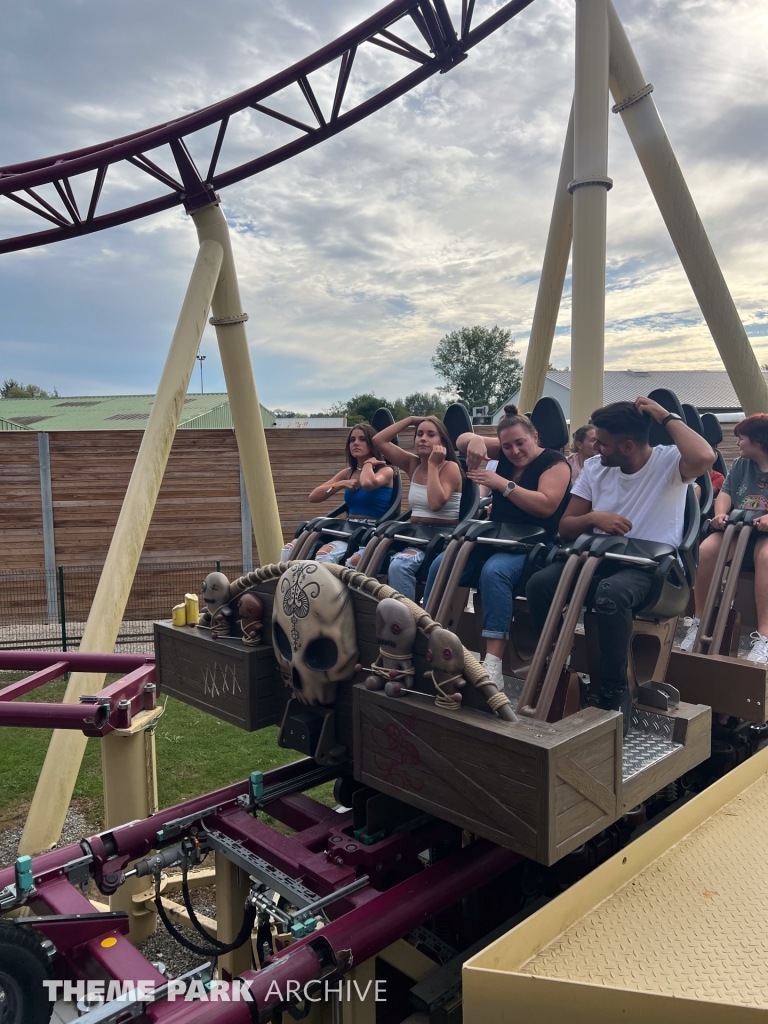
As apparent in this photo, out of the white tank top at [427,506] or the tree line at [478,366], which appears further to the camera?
the tree line at [478,366]

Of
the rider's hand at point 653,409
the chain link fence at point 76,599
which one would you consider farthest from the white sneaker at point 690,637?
the chain link fence at point 76,599

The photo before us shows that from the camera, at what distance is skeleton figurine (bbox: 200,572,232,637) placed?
8.73 feet

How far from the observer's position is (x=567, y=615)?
8.01 feet

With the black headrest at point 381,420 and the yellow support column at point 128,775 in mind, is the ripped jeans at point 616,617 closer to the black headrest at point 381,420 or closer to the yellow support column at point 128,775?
the yellow support column at point 128,775

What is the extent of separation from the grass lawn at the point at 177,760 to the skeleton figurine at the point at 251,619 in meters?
2.44

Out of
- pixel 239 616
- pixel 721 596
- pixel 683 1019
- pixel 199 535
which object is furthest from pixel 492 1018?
pixel 199 535

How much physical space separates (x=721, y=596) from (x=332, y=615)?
6.48 ft

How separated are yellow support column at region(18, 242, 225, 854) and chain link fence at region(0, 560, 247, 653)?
13.1 feet

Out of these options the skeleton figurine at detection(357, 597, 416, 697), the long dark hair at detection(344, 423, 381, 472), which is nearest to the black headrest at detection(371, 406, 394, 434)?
the long dark hair at detection(344, 423, 381, 472)

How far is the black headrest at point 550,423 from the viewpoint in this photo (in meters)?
3.39

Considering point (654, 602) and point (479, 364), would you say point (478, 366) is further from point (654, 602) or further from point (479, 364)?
point (654, 602)

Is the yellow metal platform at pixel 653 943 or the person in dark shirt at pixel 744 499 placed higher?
the person in dark shirt at pixel 744 499

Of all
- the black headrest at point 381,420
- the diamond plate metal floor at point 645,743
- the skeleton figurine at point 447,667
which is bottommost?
the diamond plate metal floor at point 645,743

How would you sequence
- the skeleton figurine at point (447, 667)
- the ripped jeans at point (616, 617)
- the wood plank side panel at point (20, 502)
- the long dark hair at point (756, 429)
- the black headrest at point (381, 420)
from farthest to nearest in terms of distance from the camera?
the wood plank side panel at point (20, 502) < the black headrest at point (381, 420) < the long dark hair at point (756, 429) < the ripped jeans at point (616, 617) < the skeleton figurine at point (447, 667)
